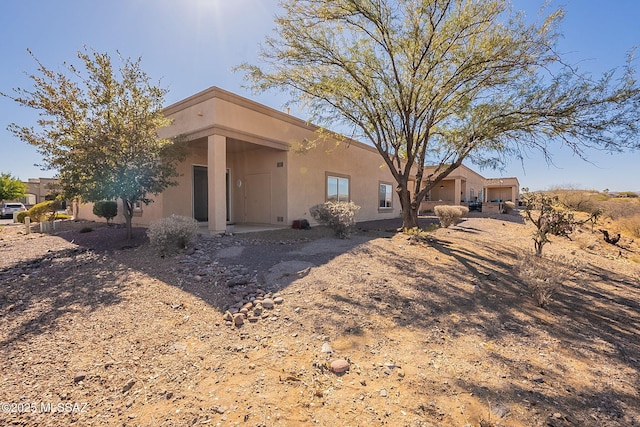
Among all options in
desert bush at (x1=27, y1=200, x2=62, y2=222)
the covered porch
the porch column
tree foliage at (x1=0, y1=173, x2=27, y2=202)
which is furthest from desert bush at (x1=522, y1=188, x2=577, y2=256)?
tree foliage at (x1=0, y1=173, x2=27, y2=202)

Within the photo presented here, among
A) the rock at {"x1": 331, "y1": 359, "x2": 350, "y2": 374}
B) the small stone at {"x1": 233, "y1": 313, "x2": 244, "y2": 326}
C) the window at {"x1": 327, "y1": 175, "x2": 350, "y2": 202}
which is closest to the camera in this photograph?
the rock at {"x1": 331, "y1": 359, "x2": 350, "y2": 374}

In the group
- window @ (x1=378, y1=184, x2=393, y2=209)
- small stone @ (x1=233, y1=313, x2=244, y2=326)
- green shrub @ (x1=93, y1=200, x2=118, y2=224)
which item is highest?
window @ (x1=378, y1=184, x2=393, y2=209)

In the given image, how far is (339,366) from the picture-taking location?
9.69 feet

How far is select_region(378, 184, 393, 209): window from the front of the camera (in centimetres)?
1822

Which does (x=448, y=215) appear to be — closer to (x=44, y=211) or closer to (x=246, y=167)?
(x=246, y=167)

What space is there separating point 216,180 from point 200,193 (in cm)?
339

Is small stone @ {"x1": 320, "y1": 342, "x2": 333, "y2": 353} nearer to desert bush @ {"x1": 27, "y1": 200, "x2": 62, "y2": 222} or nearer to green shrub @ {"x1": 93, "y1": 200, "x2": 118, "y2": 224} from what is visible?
green shrub @ {"x1": 93, "y1": 200, "x2": 118, "y2": 224}

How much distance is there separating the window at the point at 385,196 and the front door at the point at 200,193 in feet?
33.4

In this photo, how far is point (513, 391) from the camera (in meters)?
2.72

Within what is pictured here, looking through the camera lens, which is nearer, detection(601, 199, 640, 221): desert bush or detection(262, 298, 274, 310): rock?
detection(262, 298, 274, 310): rock

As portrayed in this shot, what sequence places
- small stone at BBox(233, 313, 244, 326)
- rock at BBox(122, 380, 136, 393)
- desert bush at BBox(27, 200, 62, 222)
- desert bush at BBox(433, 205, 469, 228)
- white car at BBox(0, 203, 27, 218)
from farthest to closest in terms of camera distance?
white car at BBox(0, 203, 27, 218) < desert bush at BBox(433, 205, 469, 228) < desert bush at BBox(27, 200, 62, 222) < small stone at BBox(233, 313, 244, 326) < rock at BBox(122, 380, 136, 393)

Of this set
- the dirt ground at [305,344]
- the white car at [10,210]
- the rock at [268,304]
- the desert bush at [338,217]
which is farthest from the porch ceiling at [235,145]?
the white car at [10,210]

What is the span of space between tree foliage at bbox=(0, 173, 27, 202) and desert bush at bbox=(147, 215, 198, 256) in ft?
127

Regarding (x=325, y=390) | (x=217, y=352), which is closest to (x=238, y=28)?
(x=217, y=352)
